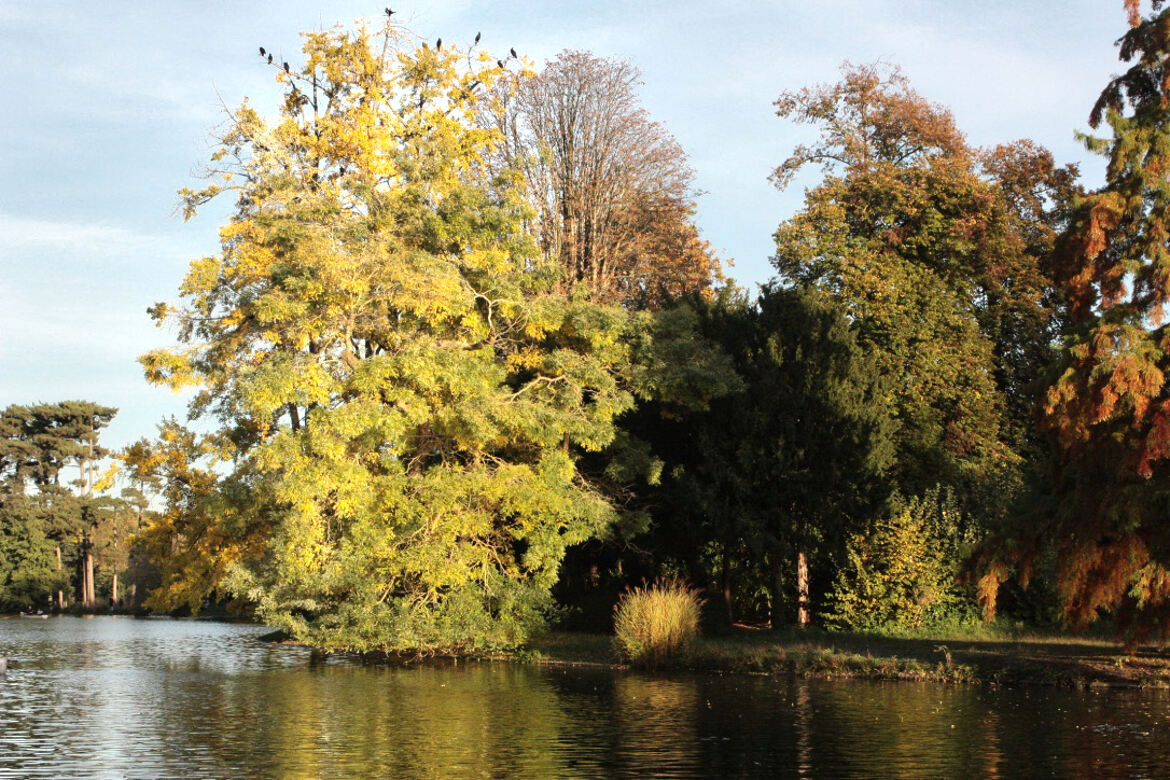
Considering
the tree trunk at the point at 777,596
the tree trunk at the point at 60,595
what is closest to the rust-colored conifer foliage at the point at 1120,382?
the tree trunk at the point at 777,596

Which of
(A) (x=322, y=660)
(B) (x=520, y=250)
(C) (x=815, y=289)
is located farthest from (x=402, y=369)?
(C) (x=815, y=289)

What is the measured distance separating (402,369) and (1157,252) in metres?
14.4

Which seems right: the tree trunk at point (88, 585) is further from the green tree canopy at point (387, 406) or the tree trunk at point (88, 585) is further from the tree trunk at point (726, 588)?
the tree trunk at point (726, 588)

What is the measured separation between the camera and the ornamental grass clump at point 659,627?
74.1 ft

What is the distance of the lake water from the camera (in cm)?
1175

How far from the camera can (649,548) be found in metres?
30.1

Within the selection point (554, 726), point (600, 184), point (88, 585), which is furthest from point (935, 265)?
point (88, 585)

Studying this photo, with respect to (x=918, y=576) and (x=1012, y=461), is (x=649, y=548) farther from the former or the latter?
(x=1012, y=461)

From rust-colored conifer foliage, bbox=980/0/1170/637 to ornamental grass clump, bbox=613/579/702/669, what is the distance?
238 inches

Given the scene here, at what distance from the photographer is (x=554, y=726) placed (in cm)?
1483

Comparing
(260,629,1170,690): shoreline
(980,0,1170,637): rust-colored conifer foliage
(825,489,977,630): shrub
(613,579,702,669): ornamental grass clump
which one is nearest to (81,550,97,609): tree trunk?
(260,629,1170,690): shoreline

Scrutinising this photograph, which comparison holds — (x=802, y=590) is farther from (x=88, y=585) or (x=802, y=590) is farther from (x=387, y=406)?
(x=88, y=585)

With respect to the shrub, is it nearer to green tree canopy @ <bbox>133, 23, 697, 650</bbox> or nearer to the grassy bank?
the grassy bank

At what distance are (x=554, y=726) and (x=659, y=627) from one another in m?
7.98
